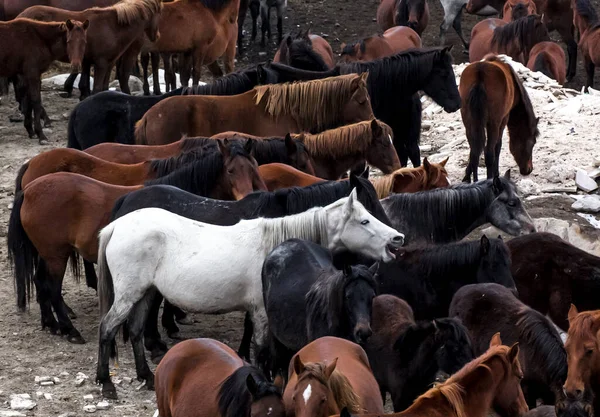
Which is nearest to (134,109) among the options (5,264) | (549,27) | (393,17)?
(5,264)

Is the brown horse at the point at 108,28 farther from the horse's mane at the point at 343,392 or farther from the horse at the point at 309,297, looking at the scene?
the horse's mane at the point at 343,392

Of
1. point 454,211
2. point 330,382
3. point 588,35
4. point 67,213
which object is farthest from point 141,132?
point 588,35

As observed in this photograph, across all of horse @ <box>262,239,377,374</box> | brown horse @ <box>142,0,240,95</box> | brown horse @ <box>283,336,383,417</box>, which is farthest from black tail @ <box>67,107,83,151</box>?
brown horse @ <box>283,336,383,417</box>

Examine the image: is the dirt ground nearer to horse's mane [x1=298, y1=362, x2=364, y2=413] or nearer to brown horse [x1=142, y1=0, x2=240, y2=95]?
brown horse [x1=142, y1=0, x2=240, y2=95]

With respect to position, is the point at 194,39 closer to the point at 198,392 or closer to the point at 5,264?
the point at 5,264

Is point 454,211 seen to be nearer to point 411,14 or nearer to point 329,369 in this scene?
point 329,369

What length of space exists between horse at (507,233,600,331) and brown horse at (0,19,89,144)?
263 inches

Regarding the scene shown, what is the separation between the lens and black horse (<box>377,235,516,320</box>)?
7.54 meters

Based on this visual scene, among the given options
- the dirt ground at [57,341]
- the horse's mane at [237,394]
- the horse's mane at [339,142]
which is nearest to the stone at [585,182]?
the dirt ground at [57,341]

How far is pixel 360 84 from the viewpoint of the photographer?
11086 millimetres

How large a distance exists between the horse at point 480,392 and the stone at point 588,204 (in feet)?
17.8

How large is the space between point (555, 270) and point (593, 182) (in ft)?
13.2

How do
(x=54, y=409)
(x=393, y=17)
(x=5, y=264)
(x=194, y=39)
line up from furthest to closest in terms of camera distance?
(x=393, y=17)
(x=194, y=39)
(x=5, y=264)
(x=54, y=409)

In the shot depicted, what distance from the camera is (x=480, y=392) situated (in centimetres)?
570
